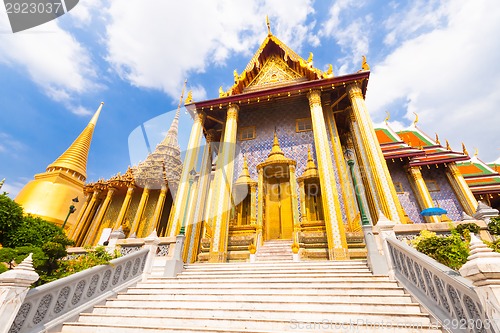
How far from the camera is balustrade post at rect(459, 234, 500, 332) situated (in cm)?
206

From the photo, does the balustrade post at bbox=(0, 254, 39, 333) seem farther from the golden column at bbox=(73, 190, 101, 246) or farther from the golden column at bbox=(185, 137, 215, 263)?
the golden column at bbox=(73, 190, 101, 246)

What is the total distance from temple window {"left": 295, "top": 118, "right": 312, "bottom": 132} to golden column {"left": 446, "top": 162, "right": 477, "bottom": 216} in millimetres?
9020

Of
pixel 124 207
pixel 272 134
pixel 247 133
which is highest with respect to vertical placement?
pixel 247 133

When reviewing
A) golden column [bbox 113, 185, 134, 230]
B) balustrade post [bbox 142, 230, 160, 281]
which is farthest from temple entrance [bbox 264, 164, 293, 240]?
golden column [bbox 113, 185, 134, 230]

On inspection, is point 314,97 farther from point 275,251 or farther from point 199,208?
point 199,208

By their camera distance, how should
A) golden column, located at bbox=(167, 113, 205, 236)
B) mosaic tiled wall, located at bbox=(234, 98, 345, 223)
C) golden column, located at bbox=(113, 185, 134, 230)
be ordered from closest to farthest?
golden column, located at bbox=(167, 113, 205, 236)
mosaic tiled wall, located at bbox=(234, 98, 345, 223)
golden column, located at bbox=(113, 185, 134, 230)

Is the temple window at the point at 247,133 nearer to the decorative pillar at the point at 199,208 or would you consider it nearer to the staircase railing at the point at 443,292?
the decorative pillar at the point at 199,208

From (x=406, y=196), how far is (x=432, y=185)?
188cm

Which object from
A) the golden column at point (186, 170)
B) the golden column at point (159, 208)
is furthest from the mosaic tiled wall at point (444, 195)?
the golden column at point (159, 208)

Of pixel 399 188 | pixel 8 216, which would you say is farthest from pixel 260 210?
pixel 8 216

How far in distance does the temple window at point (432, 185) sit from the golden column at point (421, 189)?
46 centimetres

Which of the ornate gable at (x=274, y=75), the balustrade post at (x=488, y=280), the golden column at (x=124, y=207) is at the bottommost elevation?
the balustrade post at (x=488, y=280)

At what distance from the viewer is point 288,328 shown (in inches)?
125

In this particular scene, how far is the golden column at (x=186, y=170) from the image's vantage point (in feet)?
28.4
